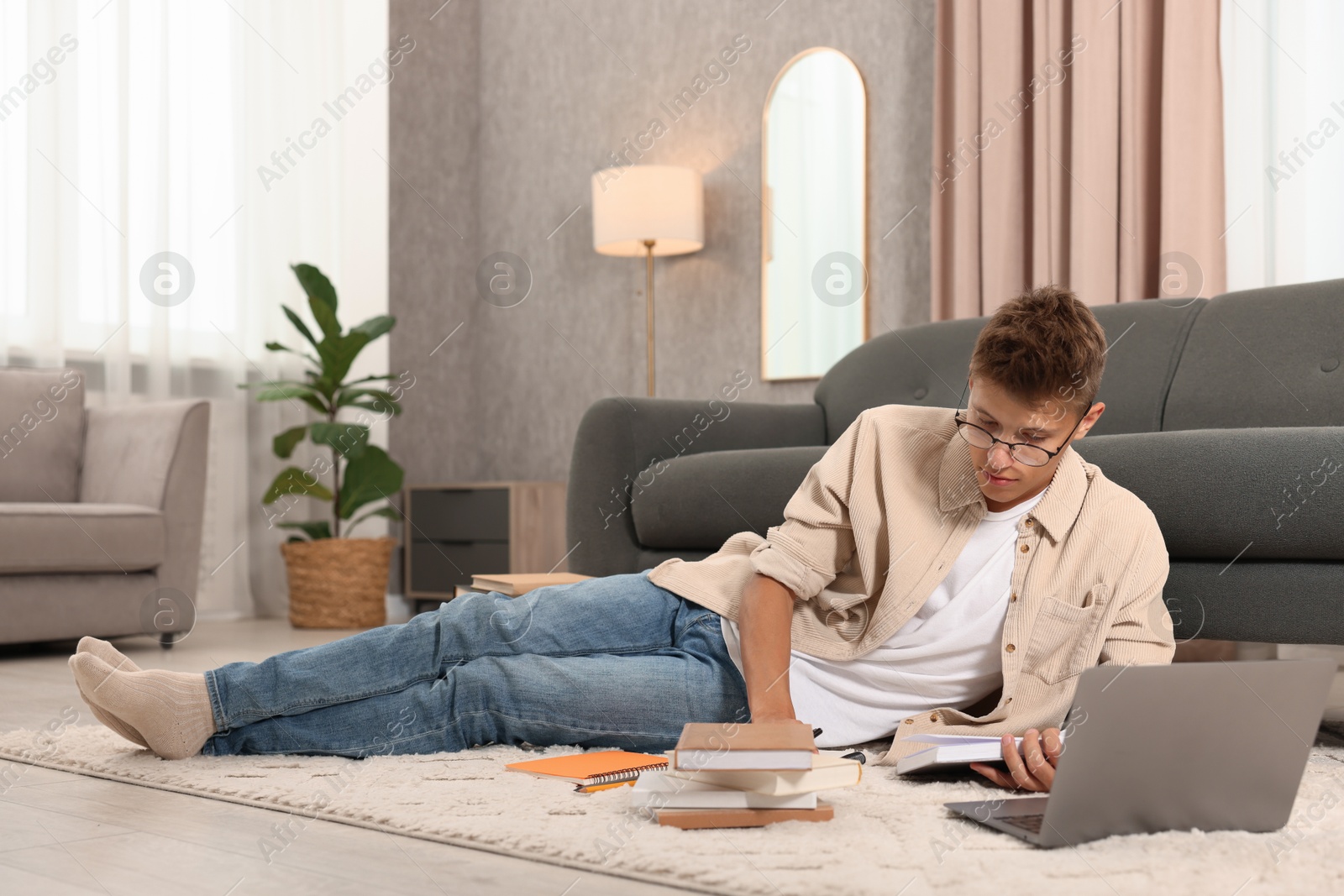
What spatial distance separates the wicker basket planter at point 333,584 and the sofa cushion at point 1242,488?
2.56m

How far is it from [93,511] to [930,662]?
2290 mm

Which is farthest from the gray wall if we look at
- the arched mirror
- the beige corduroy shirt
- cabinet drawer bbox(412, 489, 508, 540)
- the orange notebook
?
the orange notebook

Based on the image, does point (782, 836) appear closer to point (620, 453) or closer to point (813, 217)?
point (620, 453)

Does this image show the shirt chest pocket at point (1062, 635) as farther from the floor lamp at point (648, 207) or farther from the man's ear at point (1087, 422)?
the floor lamp at point (648, 207)

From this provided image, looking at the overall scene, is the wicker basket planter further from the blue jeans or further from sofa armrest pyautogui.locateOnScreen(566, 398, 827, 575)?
the blue jeans

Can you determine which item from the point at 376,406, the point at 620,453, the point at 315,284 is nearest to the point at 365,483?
the point at 376,406

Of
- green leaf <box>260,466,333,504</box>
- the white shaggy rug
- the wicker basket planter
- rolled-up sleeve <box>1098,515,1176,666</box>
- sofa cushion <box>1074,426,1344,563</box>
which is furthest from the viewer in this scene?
green leaf <box>260,466,333,504</box>

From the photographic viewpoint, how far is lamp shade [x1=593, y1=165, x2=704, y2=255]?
3.88m

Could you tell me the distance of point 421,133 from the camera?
4.67 meters

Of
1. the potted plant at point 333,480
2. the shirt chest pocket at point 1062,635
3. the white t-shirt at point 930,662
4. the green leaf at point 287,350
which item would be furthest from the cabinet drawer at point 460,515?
the shirt chest pocket at point 1062,635

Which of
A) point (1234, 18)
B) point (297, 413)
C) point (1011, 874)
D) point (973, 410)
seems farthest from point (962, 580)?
point (297, 413)

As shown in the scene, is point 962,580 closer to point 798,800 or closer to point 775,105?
point 798,800

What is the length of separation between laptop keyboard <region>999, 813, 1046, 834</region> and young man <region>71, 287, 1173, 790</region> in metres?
0.17

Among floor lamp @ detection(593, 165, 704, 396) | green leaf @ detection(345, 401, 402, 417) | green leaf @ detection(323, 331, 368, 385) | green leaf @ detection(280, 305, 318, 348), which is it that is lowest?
green leaf @ detection(345, 401, 402, 417)
